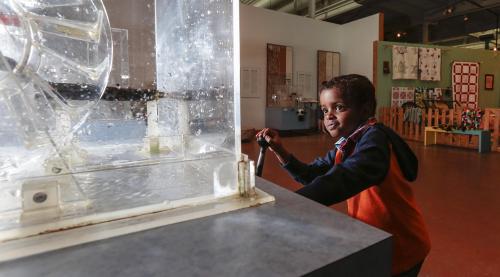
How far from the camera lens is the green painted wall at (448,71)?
21.9ft

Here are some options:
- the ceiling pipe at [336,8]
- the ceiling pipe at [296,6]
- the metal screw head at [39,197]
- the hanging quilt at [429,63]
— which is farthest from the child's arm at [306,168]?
the ceiling pipe at [296,6]

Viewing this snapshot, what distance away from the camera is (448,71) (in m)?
7.31

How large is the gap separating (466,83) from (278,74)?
176 inches

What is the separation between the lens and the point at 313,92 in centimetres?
713

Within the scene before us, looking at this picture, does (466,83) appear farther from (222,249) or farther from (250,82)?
(222,249)

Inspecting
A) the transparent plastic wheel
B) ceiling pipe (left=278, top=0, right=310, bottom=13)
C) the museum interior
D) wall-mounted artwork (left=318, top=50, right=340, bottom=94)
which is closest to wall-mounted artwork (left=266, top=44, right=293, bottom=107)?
wall-mounted artwork (left=318, top=50, right=340, bottom=94)

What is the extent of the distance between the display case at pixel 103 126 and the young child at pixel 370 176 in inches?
9.3

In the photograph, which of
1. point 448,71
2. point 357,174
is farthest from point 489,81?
point 357,174

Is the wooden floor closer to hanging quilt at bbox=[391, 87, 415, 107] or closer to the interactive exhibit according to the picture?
the interactive exhibit

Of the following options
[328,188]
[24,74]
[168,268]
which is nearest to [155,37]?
[24,74]

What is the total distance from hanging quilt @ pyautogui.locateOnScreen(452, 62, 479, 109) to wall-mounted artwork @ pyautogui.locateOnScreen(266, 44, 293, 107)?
3803 mm

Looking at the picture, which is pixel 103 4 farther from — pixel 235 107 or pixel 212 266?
pixel 212 266

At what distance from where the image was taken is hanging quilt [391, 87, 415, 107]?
6824mm

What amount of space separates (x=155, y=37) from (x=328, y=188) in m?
0.92
